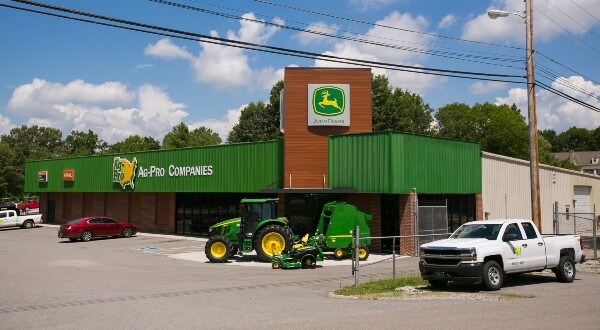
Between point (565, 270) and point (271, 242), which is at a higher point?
point (271, 242)

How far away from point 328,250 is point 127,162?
22.9m

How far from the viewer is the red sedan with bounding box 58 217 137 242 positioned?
33.4 m

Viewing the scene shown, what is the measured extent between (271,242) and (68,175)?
30640 mm

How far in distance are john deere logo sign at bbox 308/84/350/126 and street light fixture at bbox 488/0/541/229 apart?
8.96 meters

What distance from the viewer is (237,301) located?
43.7 ft

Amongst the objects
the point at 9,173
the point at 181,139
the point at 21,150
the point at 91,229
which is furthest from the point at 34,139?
the point at 91,229

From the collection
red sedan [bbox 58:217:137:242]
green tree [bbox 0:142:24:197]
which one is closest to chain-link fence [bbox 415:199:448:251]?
red sedan [bbox 58:217:137:242]

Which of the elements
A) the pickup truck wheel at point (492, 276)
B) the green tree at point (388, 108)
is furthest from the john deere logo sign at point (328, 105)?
the green tree at point (388, 108)

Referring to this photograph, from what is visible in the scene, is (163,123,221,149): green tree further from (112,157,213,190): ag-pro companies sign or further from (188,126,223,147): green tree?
(112,157,213,190): ag-pro companies sign

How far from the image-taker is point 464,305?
12.2 m

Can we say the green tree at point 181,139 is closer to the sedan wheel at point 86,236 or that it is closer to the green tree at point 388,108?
the green tree at point 388,108

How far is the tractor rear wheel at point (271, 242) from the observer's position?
21.7 metres

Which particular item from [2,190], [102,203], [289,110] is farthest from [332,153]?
[2,190]

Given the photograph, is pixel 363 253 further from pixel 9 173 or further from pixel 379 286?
pixel 9 173
